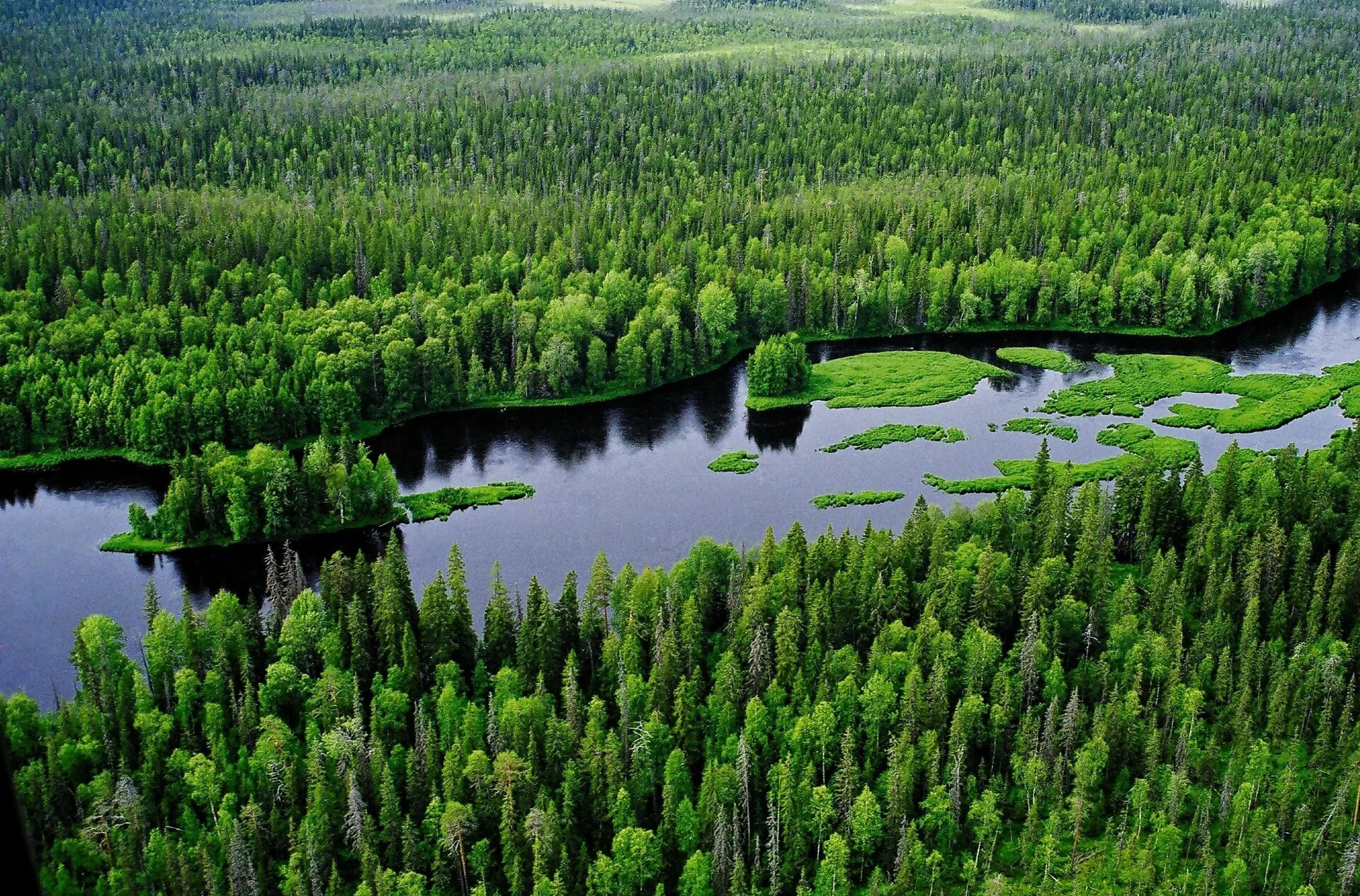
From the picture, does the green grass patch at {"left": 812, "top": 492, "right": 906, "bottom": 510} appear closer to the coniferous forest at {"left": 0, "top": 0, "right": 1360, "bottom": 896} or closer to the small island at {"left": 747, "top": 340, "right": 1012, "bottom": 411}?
the coniferous forest at {"left": 0, "top": 0, "right": 1360, "bottom": 896}

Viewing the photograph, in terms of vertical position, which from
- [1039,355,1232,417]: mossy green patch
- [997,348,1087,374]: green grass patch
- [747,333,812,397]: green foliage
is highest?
[747,333,812,397]: green foliage

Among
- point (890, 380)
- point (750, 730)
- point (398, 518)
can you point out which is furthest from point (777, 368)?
point (750, 730)

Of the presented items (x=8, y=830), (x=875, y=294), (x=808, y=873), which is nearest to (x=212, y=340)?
(x=875, y=294)

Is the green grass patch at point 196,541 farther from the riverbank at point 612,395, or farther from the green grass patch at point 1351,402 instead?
the green grass patch at point 1351,402

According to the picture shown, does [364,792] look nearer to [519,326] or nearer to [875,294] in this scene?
[519,326]

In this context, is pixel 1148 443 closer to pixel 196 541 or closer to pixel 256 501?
pixel 256 501

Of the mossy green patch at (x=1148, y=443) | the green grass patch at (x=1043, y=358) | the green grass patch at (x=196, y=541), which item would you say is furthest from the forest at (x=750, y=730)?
the green grass patch at (x=1043, y=358)

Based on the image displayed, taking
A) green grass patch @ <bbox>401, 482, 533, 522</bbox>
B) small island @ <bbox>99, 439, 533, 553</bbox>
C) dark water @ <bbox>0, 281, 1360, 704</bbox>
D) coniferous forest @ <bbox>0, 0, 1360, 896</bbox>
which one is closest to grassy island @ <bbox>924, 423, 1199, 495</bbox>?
coniferous forest @ <bbox>0, 0, 1360, 896</bbox>
